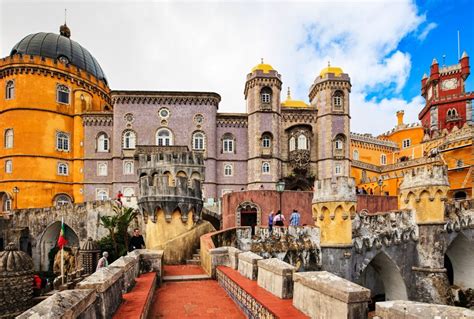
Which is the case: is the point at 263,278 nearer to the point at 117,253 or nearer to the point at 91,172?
the point at 117,253

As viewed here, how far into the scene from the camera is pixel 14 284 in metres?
15.5

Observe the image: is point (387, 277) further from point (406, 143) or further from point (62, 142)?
point (406, 143)

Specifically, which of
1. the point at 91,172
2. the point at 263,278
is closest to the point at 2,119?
the point at 91,172

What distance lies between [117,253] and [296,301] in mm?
21982

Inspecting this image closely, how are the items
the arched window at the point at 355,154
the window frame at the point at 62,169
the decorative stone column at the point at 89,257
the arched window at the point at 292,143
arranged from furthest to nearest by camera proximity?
the arched window at the point at 355,154, the arched window at the point at 292,143, the window frame at the point at 62,169, the decorative stone column at the point at 89,257

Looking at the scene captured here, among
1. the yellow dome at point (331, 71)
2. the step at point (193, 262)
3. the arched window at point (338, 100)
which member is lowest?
the step at point (193, 262)

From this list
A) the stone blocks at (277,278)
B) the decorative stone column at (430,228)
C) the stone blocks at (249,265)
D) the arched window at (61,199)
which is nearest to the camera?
the stone blocks at (277,278)

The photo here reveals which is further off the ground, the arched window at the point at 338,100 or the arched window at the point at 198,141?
the arched window at the point at 338,100

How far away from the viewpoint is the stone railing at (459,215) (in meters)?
15.4

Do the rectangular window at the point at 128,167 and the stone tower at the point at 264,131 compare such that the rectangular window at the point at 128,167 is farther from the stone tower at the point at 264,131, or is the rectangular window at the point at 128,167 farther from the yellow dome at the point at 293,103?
the yellow dome at the point at 293,103

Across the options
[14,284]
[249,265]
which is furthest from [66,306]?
[14,284]

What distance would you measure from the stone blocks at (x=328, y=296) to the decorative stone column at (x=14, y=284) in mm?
16167

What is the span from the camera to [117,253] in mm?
23766

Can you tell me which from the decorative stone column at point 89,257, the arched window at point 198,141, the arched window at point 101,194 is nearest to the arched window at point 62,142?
the arched window at point 101,194
